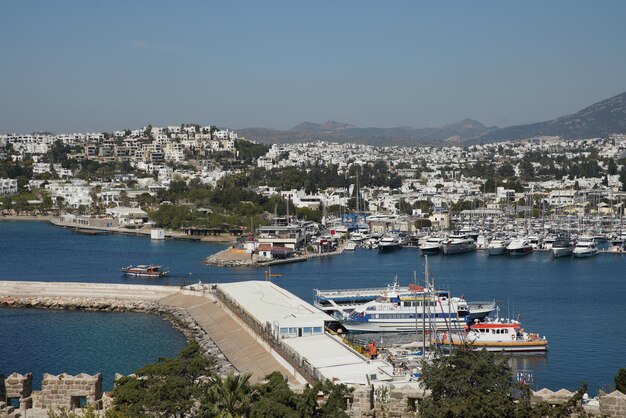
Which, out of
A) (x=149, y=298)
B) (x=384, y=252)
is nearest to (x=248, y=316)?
(x=149, y=298)

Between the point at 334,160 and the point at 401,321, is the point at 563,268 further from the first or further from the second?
the point at 334,160

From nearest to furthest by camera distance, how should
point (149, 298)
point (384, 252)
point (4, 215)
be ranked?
point (149, 298) → point (384, 252) → point (4, 215)

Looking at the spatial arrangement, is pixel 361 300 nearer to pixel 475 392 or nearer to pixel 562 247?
pixel 562 247

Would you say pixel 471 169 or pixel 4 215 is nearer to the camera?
pixel 4 215

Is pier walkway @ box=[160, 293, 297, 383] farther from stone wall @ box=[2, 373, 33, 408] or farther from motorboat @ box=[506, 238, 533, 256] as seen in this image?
motorboat @ box=[506, 238, 533, 256]

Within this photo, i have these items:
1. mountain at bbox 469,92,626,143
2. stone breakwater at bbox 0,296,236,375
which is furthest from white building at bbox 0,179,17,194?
mountain at bbox 469,92,626,143

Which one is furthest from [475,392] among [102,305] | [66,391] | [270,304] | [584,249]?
[584,249]
